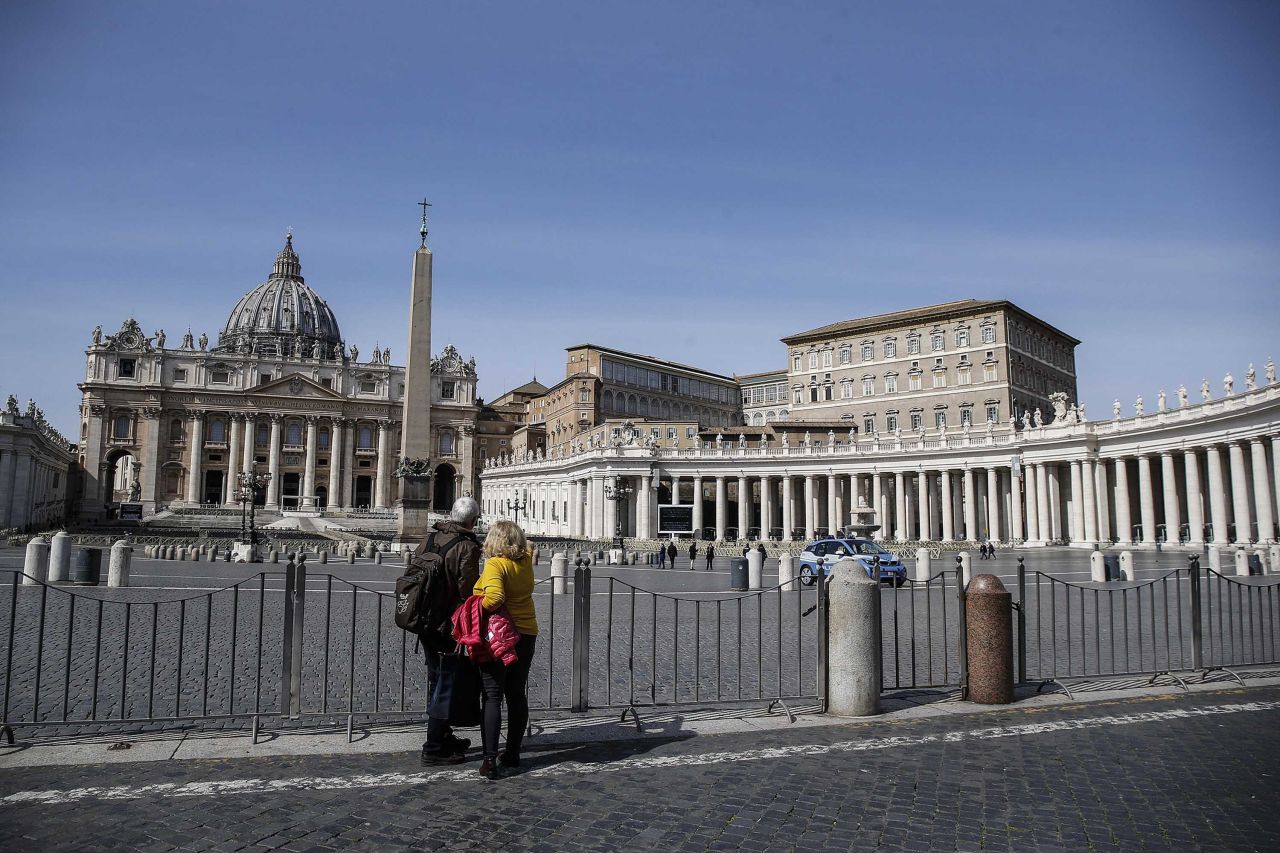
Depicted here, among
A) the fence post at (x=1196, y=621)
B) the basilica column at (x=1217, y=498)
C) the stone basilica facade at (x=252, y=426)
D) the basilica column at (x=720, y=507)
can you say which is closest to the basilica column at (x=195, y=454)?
the stone basilica facade at (x=252, y=426)

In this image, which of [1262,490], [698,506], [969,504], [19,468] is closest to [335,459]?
[19,468]

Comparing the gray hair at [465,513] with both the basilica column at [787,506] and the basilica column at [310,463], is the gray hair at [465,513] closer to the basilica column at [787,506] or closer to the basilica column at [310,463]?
the basilica column at [787,506]

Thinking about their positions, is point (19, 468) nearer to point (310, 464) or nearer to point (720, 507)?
point (310, 464)

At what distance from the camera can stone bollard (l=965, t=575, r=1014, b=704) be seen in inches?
333

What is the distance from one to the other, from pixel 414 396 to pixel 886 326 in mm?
53692

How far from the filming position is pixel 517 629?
6332 millimetres

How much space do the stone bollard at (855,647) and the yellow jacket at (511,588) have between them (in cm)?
312

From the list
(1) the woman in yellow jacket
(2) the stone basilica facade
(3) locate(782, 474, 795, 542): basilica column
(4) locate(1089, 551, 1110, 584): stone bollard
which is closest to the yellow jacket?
(1) the woman in yellow jacket

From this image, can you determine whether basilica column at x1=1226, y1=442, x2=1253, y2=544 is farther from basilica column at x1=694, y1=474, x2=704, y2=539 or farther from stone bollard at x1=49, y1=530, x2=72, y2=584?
stone bollard at x1=49, y1=530, x2=72, y2=584

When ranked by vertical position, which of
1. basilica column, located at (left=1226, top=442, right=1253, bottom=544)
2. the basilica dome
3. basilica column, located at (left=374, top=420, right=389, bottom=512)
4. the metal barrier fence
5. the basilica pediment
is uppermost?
the basilica dome

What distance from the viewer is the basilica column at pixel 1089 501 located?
162 ft

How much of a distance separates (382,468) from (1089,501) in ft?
260

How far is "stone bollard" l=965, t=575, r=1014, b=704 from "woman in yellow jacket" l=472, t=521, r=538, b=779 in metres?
4.74

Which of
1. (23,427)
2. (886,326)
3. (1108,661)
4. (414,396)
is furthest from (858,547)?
(23,427)
